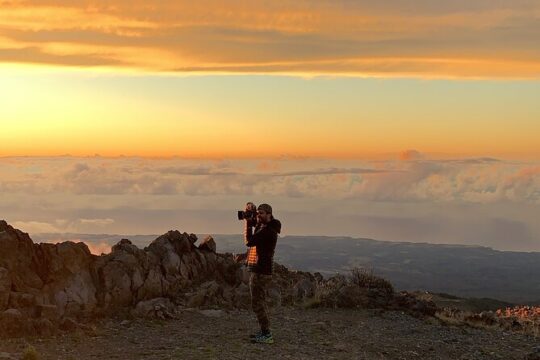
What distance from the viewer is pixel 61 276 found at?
829 inches

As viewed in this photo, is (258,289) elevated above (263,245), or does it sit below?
below

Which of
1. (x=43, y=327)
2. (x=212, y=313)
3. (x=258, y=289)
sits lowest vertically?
(x=43, y=327)

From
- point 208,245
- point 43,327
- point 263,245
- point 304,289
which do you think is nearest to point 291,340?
point 263,245

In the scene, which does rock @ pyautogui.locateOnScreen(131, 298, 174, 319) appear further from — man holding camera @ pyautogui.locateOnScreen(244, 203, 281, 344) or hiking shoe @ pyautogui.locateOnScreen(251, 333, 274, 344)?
man holding camera @ pyautogui.locateOnScreen(244, 203, 281, 344)

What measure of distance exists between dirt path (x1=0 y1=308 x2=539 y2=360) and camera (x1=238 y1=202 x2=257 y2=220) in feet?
10.9

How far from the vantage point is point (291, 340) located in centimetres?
1912

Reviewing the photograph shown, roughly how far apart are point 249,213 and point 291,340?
4.06 meters

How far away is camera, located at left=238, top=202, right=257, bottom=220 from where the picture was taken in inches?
688

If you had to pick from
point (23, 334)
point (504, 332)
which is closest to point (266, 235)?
point (23, 334)

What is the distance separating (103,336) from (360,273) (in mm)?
12165

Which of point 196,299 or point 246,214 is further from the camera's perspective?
point 196,299

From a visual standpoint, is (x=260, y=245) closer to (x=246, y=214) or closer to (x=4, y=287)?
(x=246, y=214)

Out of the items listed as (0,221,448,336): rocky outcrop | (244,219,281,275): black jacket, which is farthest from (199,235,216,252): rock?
(244,219,281,275): black jacket

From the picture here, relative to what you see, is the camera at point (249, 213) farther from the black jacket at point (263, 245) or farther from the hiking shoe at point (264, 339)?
the hiking shoe at point (264, 339)
